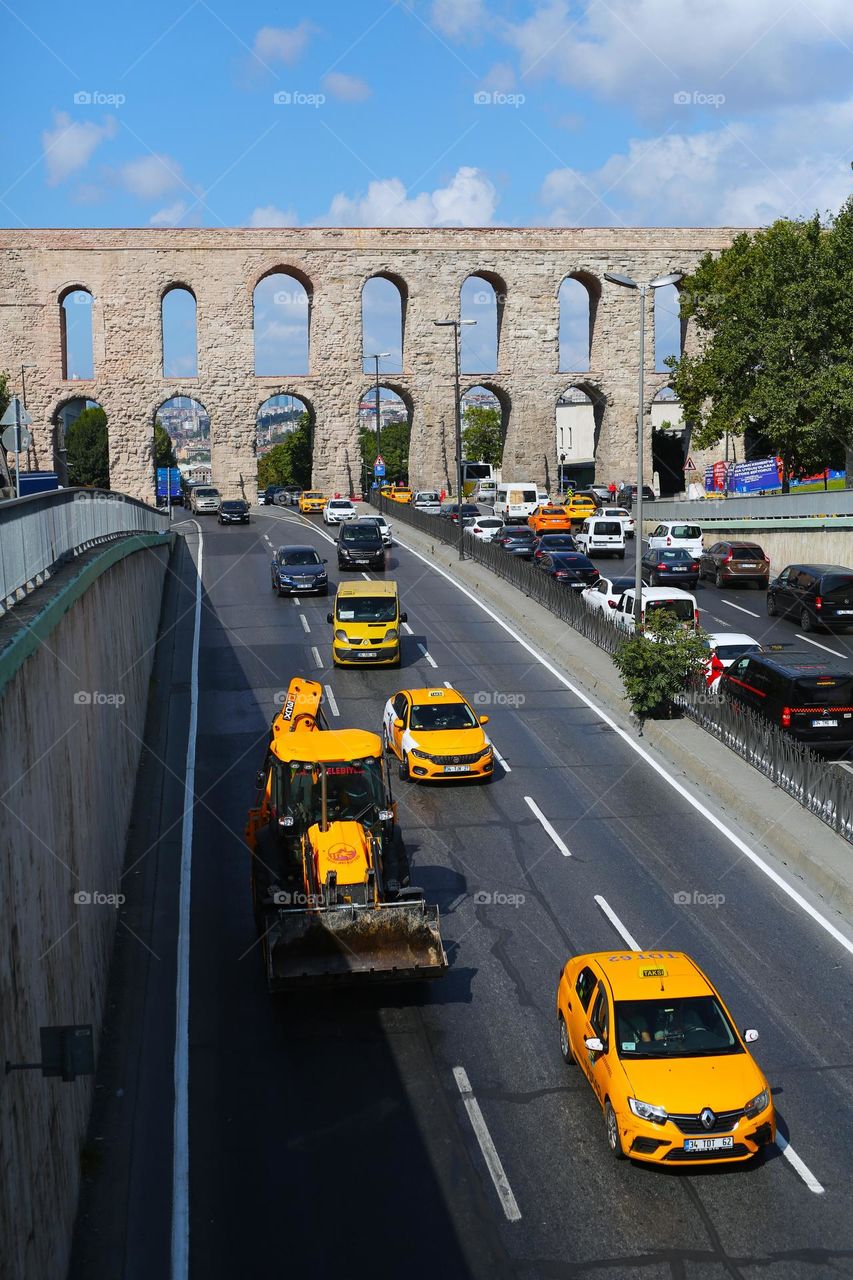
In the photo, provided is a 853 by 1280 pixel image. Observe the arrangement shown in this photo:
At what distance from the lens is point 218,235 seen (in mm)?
89438

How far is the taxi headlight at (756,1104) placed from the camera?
13.1m

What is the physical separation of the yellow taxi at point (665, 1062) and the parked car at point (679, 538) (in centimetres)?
4233

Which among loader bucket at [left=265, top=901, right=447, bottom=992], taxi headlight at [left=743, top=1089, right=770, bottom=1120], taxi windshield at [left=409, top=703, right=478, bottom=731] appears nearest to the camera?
taxi headlight at [left=743, top=1089, right=770, bottom=1120]

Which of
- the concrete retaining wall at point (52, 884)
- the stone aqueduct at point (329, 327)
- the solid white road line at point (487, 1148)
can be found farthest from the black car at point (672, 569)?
the stone aqueduct at point (329, 327)

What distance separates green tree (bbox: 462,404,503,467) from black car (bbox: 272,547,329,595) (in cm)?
9920

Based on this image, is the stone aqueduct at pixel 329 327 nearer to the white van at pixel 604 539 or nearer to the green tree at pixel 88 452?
the white van at pixel 604 539

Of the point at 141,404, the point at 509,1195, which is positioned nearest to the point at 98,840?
the point at 509,1195

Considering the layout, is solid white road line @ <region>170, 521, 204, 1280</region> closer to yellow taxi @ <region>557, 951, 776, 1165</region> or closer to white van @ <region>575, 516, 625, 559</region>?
yellow taxi @ <region>557, 951, 776, 1165</region>

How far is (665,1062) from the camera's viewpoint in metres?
13.6

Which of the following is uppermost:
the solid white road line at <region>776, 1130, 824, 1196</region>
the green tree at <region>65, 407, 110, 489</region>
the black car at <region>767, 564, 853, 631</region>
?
the green tree at <region>65, 407, 110, 489</region>

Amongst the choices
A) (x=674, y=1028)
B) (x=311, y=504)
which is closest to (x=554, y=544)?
(x=311, y=504)

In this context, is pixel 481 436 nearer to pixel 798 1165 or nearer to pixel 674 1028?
pixel 674 1028

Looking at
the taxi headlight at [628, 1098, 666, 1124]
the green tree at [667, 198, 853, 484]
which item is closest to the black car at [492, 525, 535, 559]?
the green tree at [667, 198, 853, 484]

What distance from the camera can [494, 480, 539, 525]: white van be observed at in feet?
248
